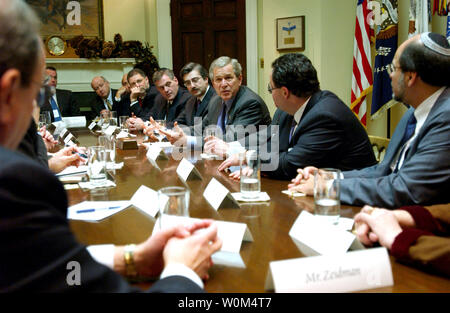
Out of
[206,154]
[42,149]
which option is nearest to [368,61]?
[206,154]

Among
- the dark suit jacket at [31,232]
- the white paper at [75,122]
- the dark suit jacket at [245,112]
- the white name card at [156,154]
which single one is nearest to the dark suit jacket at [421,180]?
the dark suit jacket at [31,232]

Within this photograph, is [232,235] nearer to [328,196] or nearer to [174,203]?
[174,203]

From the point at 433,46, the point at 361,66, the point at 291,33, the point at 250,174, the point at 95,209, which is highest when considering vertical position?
the point at 291,33

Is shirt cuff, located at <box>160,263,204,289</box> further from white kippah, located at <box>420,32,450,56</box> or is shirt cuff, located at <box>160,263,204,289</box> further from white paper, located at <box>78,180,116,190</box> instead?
white kippah, located at <box>420,32,450,56</box>

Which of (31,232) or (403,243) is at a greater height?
(31,232)

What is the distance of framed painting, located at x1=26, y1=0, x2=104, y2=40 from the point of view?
862 cm

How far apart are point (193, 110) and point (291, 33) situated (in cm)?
253

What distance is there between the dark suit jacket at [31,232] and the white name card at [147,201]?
885 millimetres

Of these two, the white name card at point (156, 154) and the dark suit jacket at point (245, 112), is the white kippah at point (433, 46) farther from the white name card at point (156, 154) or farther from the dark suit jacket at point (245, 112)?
the dark suit jacket at point (245, 112)

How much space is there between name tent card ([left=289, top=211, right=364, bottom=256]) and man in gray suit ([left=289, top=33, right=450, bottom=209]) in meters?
0.48

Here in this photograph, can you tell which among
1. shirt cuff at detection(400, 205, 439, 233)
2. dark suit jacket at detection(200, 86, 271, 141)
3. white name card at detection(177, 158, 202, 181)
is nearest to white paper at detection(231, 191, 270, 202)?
white name card at detection(177, 158, 202, 181)

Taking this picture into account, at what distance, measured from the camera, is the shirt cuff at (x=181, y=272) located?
0.94 metres

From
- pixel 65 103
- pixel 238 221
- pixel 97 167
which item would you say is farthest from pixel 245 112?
pixel 65 103

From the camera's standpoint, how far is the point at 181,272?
939 mm
